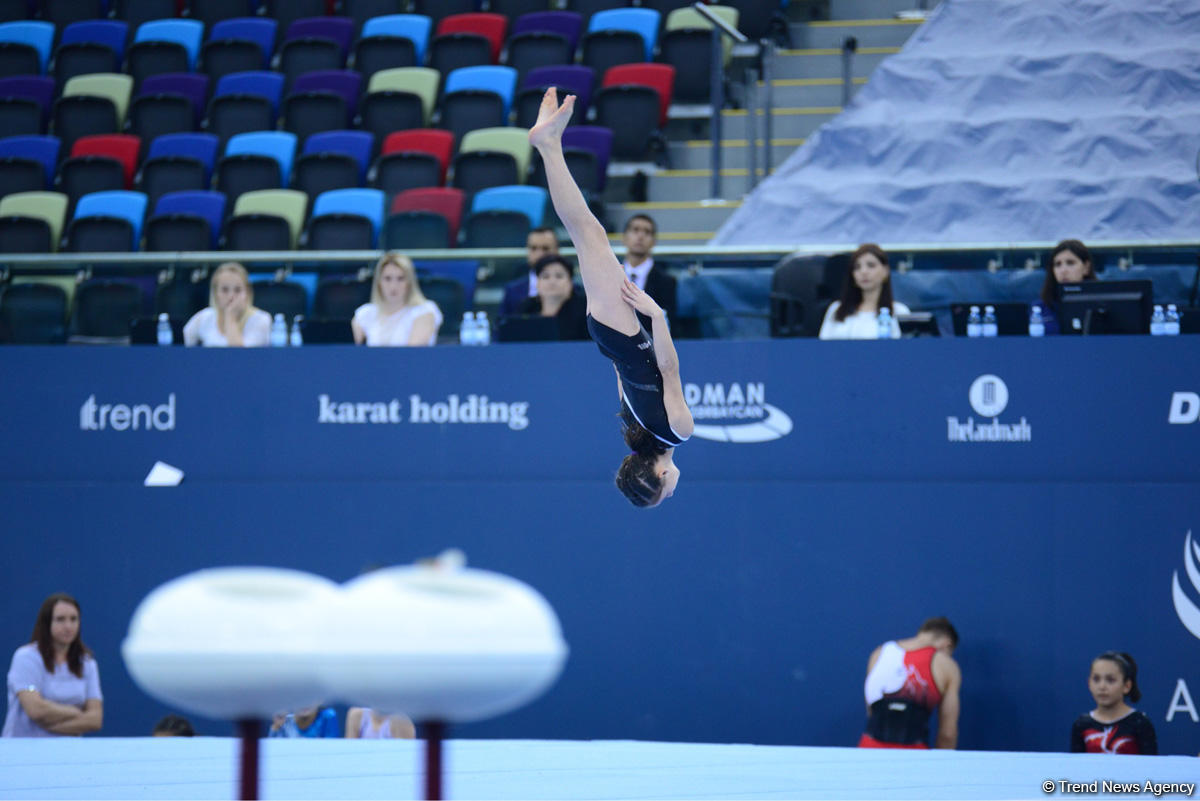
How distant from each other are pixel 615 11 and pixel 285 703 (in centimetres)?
1255

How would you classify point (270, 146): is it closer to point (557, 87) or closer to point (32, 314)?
point (557, 87)

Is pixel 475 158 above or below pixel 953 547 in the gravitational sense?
above

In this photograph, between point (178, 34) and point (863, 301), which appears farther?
point (178, 34)

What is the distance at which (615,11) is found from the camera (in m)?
13.8

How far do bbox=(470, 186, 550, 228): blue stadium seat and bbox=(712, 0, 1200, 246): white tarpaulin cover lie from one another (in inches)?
56.8

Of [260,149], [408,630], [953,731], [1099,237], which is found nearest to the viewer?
[408,630]

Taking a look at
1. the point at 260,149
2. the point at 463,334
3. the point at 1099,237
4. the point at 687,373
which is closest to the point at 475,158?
the point at 260,149

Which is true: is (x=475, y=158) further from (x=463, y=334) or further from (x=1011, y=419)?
(x=1011, y=419)

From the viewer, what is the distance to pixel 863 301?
8.46 metres

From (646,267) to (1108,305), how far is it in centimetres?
277

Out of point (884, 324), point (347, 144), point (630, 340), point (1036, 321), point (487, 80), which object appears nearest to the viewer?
point (630, 340)

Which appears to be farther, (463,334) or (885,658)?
(463,334)

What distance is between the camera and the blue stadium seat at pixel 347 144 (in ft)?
42.7

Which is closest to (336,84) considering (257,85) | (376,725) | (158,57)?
(257,85)
